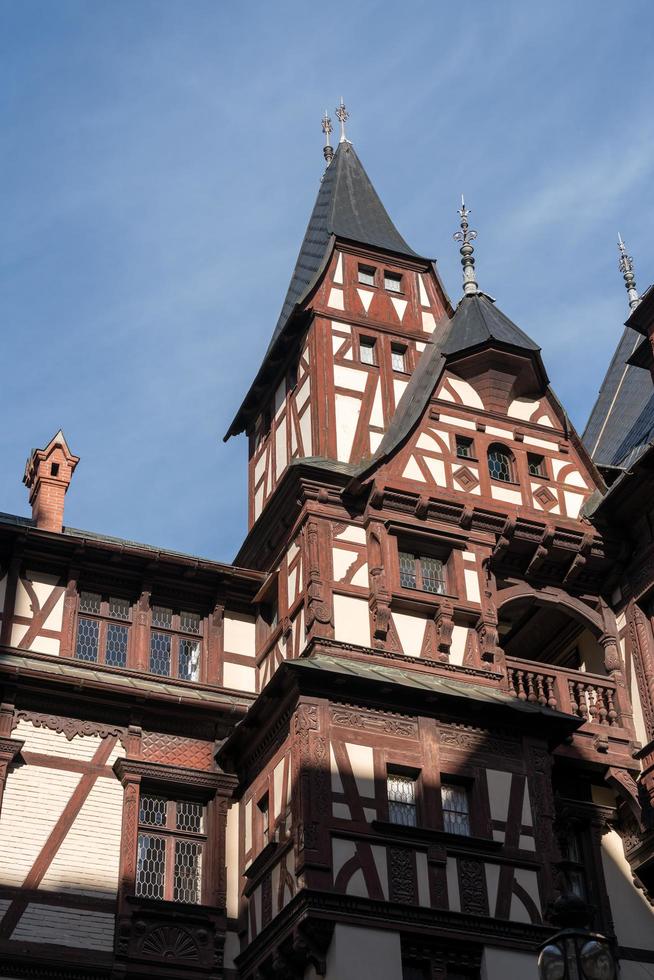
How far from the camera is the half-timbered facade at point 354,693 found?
19969mm

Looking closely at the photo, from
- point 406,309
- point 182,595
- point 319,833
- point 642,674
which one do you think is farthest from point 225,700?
point 406,309

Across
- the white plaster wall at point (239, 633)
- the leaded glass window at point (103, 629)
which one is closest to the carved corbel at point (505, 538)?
the white plaster wall at point (239, 633)

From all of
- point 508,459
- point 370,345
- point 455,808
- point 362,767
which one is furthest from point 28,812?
point 370,345

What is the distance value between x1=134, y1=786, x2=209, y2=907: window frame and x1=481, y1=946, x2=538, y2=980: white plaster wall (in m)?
4.38

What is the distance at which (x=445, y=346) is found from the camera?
2638cm

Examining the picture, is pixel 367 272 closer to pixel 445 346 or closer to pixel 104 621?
pixel 445 346

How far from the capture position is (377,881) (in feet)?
63.9

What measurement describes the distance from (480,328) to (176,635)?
7.93m

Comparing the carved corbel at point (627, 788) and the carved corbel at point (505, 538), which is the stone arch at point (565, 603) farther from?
the carved corbel at point (627, 788)

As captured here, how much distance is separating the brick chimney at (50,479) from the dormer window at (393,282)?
707 centimetres

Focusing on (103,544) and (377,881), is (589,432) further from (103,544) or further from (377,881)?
(377,881)

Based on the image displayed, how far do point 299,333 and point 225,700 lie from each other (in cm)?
757

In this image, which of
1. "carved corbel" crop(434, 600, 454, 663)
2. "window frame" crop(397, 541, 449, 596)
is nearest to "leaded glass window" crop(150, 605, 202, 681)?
"window frame" crop(397, 541, 449, 596)

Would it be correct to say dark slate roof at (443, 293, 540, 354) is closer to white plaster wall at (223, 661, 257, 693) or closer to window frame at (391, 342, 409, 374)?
window frame at (391, 342, 409, 374)
